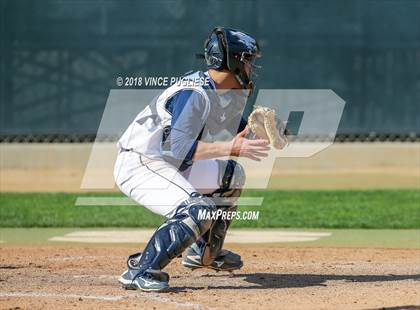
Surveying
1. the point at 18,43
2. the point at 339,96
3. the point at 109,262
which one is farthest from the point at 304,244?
the point at 18,43

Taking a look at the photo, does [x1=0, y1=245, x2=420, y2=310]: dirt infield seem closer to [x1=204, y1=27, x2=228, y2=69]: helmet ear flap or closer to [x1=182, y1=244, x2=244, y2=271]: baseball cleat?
[x1=182, y1=244, x2=244, y2=271]: baseball cleat

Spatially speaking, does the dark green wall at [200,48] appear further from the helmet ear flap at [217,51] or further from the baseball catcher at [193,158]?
the helmet ear flap at [217,51]

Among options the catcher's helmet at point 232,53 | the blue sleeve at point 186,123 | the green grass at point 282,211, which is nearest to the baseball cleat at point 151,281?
the blue sleeve at point 186,123

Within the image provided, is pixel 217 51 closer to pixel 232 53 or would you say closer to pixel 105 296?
pixel 232 53

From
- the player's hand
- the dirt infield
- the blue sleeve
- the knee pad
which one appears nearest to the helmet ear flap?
the blue sleeve

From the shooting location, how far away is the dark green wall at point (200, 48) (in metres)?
15.1

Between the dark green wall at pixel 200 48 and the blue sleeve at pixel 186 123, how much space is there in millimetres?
8526

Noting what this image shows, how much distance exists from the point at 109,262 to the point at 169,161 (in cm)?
169

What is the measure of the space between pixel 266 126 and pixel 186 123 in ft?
2.00

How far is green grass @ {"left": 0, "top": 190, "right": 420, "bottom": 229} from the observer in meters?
11.0

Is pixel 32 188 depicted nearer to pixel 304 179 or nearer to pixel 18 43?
pixel 18 43

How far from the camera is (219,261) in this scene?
741 cm

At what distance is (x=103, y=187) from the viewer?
13.7 metres

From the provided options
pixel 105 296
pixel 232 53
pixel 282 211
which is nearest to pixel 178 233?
pixel 105 296
